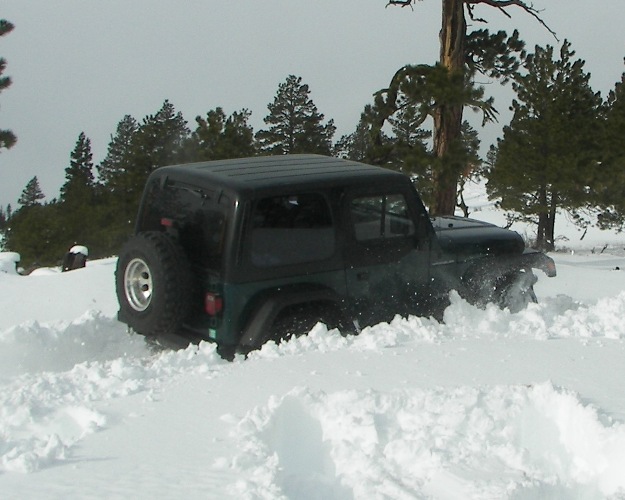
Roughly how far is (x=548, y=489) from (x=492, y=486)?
26 cm

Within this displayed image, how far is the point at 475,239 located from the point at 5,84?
30.3 metres

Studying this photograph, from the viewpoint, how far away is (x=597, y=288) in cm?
1059

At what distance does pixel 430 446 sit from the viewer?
3967 mm

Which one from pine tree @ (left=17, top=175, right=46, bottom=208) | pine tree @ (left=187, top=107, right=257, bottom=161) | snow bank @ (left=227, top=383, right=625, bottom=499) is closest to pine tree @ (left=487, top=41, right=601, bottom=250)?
pine tree @ (left=187, top=107, right=257, bottom=161)

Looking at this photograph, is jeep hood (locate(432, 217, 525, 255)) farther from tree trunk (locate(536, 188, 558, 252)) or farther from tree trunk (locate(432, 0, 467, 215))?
tree trunk (locate(536, 188, 558, 252))

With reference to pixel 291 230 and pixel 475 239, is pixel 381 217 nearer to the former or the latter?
pixel 291 230

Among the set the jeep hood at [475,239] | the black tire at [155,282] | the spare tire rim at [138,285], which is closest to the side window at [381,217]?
the jeep hood at [475,239]

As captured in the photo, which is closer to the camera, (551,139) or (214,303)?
(214,303)

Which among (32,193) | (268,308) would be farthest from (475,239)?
(32,193)

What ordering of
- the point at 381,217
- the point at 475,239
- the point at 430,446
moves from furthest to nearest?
1. the point at 475,239
2. the point at 381,217
3. the point at 430,446

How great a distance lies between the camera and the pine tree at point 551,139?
29.2 m

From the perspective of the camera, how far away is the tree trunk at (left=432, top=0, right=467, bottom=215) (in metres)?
16.6

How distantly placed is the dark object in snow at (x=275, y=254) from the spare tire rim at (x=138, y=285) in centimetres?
1

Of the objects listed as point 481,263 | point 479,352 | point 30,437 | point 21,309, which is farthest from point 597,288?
point 30,437
